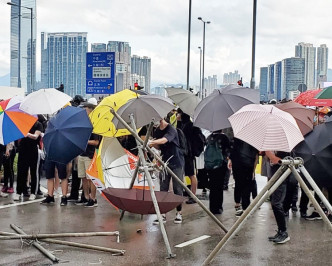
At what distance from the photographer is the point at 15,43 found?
4734 cm

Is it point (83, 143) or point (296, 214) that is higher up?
point (83, 143)

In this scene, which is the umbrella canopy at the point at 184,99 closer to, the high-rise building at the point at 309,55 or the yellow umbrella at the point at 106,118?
the yellow umbrella at the point at 106,118

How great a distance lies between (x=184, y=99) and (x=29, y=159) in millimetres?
3365

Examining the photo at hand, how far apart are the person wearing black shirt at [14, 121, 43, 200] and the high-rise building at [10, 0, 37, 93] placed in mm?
25900

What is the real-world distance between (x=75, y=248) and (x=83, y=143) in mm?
2112

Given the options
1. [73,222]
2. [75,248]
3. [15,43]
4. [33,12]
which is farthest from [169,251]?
[15,43]

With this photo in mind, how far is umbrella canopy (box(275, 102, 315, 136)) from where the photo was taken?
27.3 feet

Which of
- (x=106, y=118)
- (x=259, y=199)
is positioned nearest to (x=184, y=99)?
(x=106, y=118)

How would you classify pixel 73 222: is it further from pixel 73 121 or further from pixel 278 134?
pixel 278 134

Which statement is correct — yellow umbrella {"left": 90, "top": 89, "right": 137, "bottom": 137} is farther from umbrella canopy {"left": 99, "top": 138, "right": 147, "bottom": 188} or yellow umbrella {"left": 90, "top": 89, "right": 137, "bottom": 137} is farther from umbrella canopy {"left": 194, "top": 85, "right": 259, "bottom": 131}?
umbrella canopy {"left": 194, "top": 85, "right": 259, "bottom": 131}

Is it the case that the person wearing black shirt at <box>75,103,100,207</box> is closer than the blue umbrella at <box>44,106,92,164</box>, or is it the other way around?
the blue umbrella at <box>44,106,92,164</box>

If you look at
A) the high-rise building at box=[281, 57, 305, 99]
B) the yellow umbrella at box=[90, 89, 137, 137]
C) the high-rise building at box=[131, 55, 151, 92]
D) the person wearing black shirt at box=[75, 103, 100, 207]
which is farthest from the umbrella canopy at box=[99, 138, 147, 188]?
the high-rise building at box=[131, 55, 151, 92]

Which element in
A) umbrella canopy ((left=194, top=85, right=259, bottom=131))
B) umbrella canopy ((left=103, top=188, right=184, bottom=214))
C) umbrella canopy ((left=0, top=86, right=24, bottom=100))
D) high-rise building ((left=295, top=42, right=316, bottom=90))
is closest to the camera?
umbrella canopy ((left=103, top=188, right=184, bottom=214))

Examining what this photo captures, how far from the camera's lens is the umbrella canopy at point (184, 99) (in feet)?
33.7
